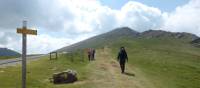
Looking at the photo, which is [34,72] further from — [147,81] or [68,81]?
[147,81]

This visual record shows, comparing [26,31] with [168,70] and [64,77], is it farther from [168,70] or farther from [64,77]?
[168,70]

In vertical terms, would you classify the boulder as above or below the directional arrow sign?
below

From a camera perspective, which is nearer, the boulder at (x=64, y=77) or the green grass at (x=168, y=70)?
the boulder at (x=64, y=77)

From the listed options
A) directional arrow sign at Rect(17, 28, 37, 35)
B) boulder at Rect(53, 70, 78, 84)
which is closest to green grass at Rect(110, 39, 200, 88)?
boulder at Rect(53, 70, 78, 84)

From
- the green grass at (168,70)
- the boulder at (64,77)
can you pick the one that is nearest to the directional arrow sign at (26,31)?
the boulder at (64,77)

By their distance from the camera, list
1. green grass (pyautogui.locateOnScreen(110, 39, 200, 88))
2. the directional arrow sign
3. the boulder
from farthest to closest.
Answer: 1. green grass (pyautogui.locateOnScreen(110, 39, 200, 88))
2. the boulder
3. the directional arrow sign

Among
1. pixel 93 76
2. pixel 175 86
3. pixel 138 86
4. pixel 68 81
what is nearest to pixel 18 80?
pixel 68 81

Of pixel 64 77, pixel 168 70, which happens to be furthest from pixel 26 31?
pixel 168 70

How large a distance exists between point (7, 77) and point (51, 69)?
8.43 meters

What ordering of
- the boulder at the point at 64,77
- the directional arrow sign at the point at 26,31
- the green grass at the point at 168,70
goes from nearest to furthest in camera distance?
the directional arrow sign at the point at 26,31 < the boulder at the point at 64,77 < the green grass at the point at 168,70

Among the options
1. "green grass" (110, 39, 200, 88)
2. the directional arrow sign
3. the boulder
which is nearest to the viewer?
the directional arrow sign

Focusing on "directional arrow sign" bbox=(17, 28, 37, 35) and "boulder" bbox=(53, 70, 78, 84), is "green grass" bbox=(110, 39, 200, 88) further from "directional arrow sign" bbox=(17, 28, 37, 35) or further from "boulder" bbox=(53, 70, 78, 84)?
"directional arrow sign" bbox=(17, 28, 37, 35)

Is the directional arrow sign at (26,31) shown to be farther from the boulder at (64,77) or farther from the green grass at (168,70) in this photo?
the green grass at (168,70)

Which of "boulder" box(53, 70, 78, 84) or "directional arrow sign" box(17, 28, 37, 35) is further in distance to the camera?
"boulder" box(53, 70, 78, 84)
